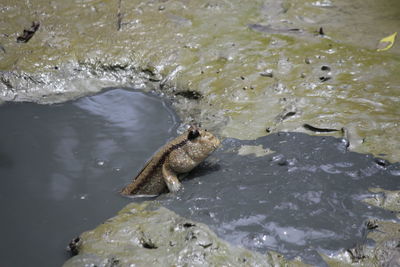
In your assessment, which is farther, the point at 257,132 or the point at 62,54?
the point at 62,54

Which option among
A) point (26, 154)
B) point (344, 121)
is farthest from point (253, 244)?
point (26, 154)

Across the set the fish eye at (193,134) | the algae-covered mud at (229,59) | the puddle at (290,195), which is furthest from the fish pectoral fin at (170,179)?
the algae-covered mud at (229,59)

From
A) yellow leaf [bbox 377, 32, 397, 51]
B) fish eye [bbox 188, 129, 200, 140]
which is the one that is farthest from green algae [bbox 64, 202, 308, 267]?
yellow leaf [bbox 377, 32, 397, 51]

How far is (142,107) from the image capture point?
5609 millimetres

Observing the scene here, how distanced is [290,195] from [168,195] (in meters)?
1.21

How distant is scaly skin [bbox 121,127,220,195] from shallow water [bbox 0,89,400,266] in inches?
6.1

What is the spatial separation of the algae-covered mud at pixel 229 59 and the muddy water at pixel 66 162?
1.38 ft

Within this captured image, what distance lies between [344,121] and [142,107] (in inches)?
106

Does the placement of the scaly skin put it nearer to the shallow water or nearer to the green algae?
the shallow water

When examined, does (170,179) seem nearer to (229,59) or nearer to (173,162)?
(173,162)

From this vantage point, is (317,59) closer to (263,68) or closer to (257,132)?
(263,68)

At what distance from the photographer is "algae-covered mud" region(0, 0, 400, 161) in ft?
15.5

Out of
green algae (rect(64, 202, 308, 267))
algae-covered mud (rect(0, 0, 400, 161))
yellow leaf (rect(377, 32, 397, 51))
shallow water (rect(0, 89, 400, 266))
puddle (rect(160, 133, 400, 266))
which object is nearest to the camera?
green algae (rect(64, 202, 308, 267))

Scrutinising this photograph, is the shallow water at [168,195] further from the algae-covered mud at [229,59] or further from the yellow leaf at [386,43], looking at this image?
the yellow leaf at [386,43]
